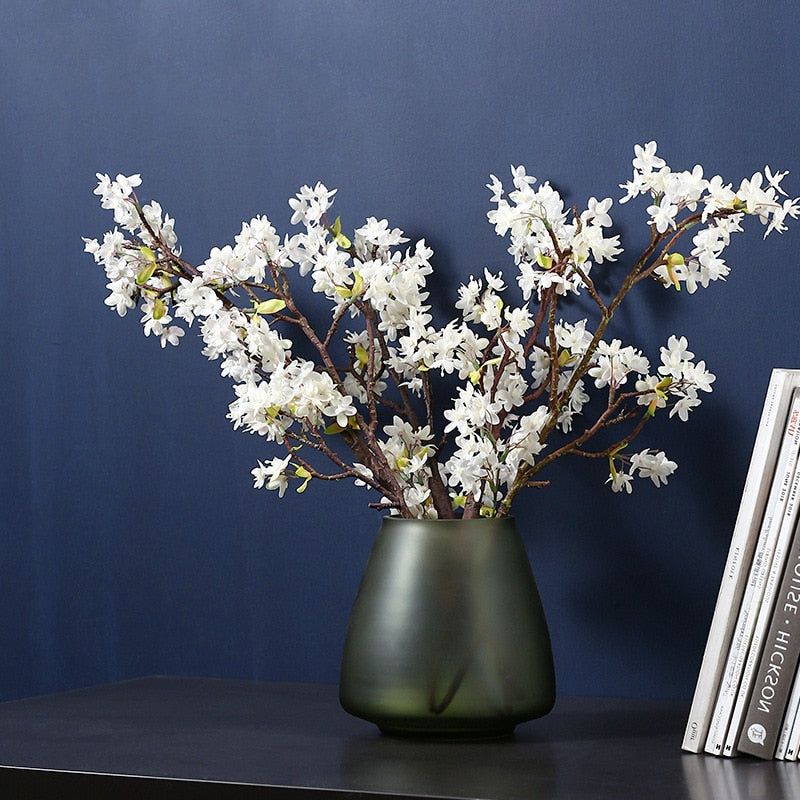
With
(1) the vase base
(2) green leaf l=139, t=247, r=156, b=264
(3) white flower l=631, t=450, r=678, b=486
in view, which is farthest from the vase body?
(2) green leaf l=139, t=247, r=156, b=264

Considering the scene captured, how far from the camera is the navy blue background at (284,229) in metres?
1.29

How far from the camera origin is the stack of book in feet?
3.32

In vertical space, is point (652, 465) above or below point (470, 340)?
below

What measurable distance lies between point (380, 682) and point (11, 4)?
1060mm

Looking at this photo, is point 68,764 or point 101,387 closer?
point 68,764

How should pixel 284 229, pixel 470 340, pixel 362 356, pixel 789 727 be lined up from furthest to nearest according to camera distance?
1. pixel 284 229
2. pixel 362 356
3. pixel 470 340
4. pixel 789 727

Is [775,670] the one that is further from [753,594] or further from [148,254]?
[148,254]

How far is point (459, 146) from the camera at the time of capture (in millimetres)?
1391

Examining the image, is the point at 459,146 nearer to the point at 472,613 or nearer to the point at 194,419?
the point at 194,419

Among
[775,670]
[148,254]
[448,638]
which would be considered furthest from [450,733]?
[148,254]

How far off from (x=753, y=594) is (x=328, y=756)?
400mm

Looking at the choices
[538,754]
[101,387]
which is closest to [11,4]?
[101,387]

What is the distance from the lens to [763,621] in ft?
3.36

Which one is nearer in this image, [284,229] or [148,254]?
[148,254]
